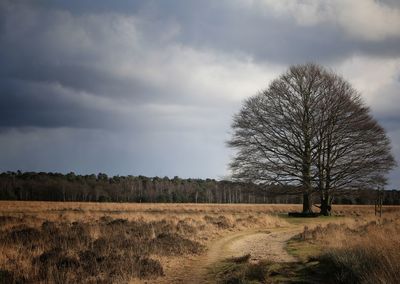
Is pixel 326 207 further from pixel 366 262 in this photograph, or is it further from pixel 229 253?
pixel 366 262

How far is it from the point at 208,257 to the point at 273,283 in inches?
211

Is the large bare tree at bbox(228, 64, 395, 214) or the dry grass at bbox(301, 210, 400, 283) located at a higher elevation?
the large bare tree at bbox(228, 64, 395, 214)

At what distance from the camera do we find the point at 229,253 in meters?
16.8

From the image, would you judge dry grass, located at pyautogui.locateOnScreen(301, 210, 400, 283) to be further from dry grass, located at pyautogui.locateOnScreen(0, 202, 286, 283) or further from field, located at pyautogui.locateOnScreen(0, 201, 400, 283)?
dry grass, located at pyautogui.locateOnScreen(0, 202, 286, 283)

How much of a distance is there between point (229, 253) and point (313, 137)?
76.8ft

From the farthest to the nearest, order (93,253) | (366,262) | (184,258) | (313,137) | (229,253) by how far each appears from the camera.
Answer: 1. (313,137)
2. (229,253)
3. (184,258)
4. (93,253)
5. (366,262)

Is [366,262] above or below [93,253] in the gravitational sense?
above

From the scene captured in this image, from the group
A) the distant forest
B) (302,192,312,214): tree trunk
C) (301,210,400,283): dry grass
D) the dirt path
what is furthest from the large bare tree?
the distant forest

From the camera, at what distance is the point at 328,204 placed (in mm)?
39094

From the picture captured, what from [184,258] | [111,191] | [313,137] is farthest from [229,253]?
[111,191]

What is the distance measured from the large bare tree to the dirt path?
15.7 metres

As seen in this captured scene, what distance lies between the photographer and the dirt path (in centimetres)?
1255

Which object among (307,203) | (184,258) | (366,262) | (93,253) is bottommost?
(184,258)

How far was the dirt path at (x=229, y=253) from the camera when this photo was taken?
12555 mm
